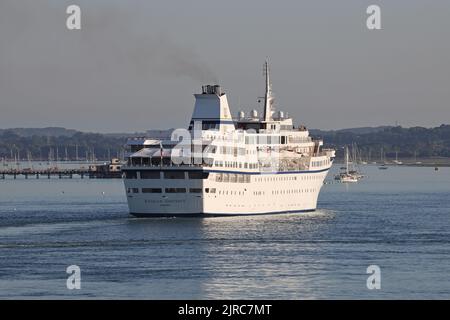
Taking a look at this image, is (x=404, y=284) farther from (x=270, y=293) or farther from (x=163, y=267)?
(x=163, y=267)

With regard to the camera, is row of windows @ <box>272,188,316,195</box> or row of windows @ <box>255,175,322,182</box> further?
row of windows @ <box>272,188,316,195</box>

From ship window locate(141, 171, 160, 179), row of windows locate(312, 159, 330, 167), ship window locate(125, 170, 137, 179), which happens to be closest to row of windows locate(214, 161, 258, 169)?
ship window locate(141, 171, 160, 179)

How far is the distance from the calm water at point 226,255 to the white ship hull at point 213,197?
38.0 inches

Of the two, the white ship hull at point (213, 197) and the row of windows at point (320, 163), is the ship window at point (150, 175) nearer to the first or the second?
the white ship hull at point (213, 197)

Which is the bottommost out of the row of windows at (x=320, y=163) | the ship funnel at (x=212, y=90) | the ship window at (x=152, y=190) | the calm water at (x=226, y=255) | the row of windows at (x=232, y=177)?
the calm water at (x=226, y=255)

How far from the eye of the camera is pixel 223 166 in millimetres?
85125

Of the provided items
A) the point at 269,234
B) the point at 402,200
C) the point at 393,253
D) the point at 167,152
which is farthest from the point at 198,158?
the point at 402,200

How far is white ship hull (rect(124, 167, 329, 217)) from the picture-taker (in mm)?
82250

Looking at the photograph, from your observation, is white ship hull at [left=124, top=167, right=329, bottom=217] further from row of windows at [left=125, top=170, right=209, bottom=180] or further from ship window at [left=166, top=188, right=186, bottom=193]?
row of windows at [left=125, top=170, right=209, bottom=180]

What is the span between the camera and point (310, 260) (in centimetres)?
6141

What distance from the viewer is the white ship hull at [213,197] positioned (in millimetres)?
82250

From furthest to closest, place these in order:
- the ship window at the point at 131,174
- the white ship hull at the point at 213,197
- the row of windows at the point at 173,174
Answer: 1. the ship window at the point at 131,174
2. the white ship hull at the point at 213,197
3. the row of windows at the point at 173,174

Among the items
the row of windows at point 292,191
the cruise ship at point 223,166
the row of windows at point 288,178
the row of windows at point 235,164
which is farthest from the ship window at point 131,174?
the row of windows at point 292,191

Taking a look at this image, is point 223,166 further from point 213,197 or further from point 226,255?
point 226,255
